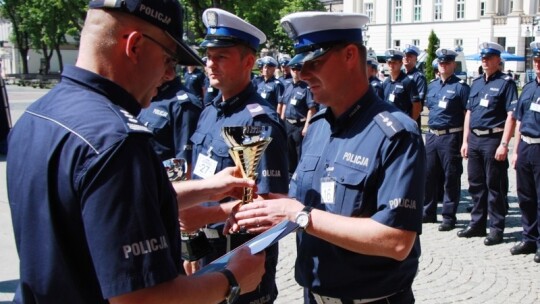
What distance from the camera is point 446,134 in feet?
27.7

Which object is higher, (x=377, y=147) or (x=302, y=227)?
(x=377, y=147)

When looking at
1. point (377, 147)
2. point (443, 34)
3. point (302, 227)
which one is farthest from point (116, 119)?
point (443, 34)

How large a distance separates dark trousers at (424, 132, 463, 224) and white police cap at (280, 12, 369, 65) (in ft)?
19.2

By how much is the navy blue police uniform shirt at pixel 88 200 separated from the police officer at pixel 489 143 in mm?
6513

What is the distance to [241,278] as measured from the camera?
1.90 meters

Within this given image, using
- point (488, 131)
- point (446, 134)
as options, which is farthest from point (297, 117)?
point (488, 131)

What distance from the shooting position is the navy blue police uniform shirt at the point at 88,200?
1513 millimetres

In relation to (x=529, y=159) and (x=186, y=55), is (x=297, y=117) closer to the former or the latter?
(x=529, y=159)

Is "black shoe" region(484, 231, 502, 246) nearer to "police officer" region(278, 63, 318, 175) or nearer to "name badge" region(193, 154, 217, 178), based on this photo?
"name badge" region(193, 154, 217, 178)

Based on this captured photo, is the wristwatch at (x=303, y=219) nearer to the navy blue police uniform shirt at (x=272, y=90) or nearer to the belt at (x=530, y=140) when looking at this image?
the belt at (x=530, y=140)

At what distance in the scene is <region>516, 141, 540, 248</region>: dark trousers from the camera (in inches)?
267

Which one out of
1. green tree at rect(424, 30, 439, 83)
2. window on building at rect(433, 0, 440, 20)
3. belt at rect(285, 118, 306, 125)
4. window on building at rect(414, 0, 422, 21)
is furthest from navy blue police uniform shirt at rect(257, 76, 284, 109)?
window on building at rect(414, 0, 422, 21)

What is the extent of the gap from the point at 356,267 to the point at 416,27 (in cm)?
6895

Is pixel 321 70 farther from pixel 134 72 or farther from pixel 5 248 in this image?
pixel 5 248
